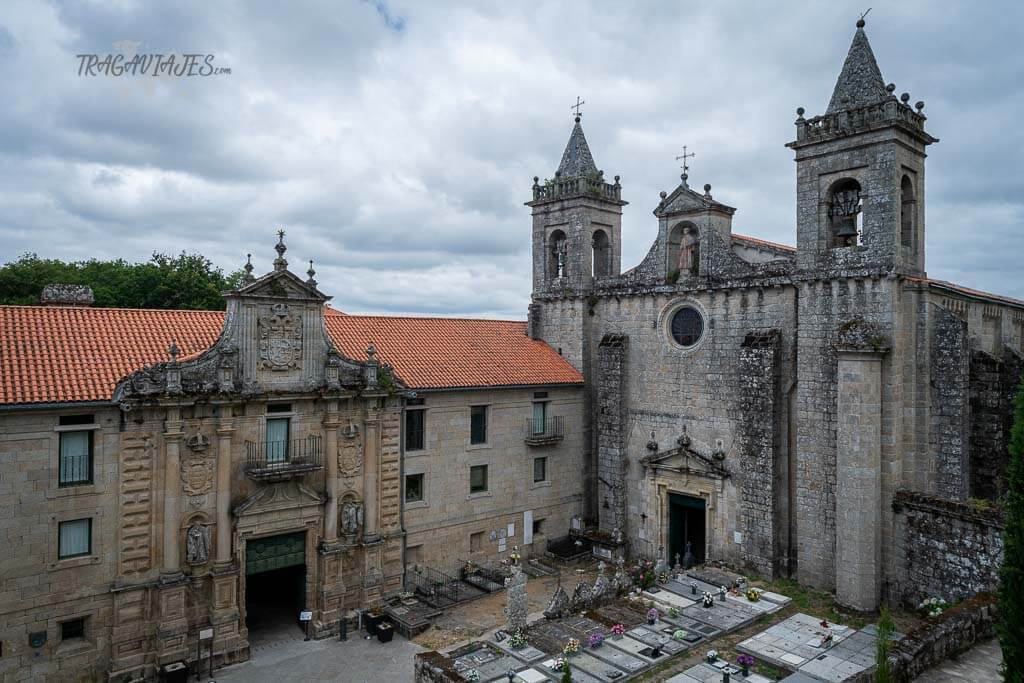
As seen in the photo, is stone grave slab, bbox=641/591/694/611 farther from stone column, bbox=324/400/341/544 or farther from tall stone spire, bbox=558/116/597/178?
tall stone spire, bbox=558/116/597/178

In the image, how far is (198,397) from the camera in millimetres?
19375

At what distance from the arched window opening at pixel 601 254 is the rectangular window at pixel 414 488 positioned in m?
12.9

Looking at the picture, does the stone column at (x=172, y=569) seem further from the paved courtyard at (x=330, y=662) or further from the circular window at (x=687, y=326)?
the circular window at (x=687, y=326)

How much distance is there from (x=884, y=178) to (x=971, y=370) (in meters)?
7.01

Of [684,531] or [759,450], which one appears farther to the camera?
[684,531]

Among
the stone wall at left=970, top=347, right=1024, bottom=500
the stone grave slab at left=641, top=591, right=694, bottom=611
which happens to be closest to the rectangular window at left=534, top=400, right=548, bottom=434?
the stone grave slab at left=641, top=591, right=694, bottom=611

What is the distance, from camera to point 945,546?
2000cm

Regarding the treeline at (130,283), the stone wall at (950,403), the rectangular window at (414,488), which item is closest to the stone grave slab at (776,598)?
the stone wall at (950,403)

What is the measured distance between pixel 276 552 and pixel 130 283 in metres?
26.6

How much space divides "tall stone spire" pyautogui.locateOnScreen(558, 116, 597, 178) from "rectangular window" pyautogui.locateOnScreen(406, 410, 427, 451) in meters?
13.5

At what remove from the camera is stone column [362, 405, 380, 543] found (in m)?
22.9

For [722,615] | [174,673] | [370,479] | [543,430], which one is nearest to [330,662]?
[174,673]

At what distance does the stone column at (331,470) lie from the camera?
2205 cm

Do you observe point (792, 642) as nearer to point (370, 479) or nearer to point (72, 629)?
point (370, 479)
